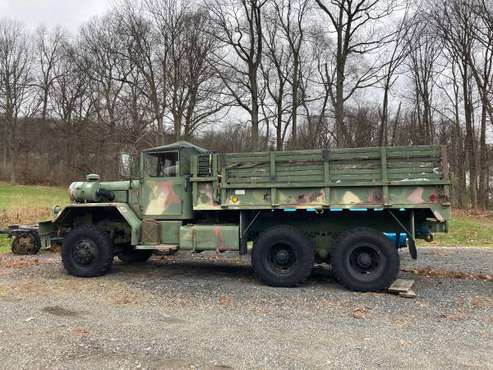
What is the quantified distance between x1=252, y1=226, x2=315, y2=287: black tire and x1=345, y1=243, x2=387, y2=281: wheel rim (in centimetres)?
66

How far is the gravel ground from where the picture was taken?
4.86 meters

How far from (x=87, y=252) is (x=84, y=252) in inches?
2.2

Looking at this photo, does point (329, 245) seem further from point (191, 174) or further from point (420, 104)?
point (420, 104)

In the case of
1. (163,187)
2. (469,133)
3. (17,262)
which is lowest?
(17,262)

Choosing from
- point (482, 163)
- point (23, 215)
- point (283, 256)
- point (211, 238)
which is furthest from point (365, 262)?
point (482, 163)

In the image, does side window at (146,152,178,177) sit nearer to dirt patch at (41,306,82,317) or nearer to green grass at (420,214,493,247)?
dirt patch at (41,306,82,317)

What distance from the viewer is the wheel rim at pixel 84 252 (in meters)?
9.27

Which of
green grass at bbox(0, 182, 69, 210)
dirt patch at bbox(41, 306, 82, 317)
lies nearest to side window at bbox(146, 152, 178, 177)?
dirt patch at bbox(41, 306, 82, 317)

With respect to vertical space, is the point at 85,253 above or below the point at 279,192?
below

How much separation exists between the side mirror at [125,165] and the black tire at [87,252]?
120 centimetres

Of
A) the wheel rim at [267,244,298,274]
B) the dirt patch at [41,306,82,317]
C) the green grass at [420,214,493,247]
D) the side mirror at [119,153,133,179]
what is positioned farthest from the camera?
the green grass at [420,214,493,247]

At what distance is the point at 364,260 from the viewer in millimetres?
8109

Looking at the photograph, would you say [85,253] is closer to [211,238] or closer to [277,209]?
[211,238]

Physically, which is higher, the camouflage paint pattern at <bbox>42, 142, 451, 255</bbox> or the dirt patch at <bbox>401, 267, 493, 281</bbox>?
the camouflage paint pattern at <bbox>42, 142, 451, 255</bbox>
